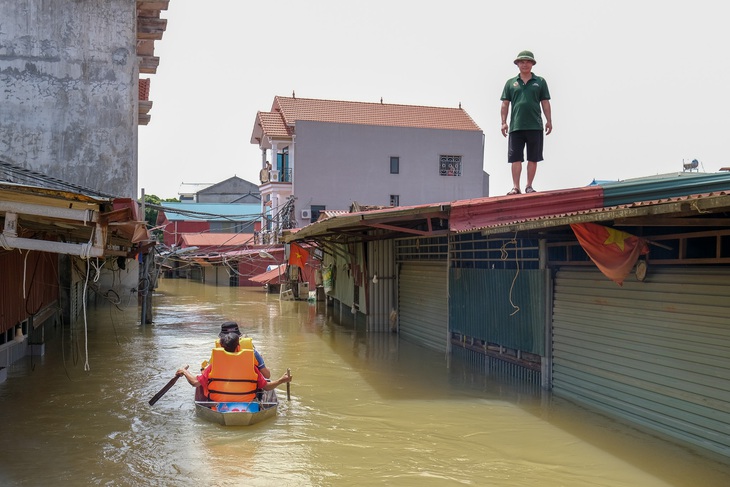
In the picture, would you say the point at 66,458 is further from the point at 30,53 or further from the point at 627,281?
the point at 30,53

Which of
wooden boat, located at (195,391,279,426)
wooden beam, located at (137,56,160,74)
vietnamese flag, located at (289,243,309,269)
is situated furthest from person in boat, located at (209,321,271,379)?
vietnamese flag, located at (289,243,309,269)

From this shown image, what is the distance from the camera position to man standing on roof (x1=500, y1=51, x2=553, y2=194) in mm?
10889

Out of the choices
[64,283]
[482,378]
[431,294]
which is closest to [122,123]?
[64,283]

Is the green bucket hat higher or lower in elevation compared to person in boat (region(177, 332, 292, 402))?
higher

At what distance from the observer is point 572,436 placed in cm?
864

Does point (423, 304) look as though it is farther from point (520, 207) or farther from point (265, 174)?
point (265, 174)

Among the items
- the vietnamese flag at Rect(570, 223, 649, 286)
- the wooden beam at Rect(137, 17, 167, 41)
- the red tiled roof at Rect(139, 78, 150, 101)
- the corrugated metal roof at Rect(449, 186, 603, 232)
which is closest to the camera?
the vietnamese flag at Rect(570, 223, 649, 286)

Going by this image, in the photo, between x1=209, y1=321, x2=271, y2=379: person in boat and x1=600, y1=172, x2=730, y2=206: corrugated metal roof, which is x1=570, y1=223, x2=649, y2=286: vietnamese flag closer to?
x1=600, y1=172, x2=730, y2=206: corrugated metal roof

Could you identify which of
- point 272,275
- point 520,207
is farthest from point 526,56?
point 272,275

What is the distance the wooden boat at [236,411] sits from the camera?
9281mm

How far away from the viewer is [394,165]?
126 feet

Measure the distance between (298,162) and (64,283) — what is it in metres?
18.3

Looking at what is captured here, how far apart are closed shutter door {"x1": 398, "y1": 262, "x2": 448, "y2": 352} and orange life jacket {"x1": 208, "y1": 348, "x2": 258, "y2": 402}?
6380 mm

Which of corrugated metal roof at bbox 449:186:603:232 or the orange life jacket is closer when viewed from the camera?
corrugated metal roof at bbox 449:186:603:232
